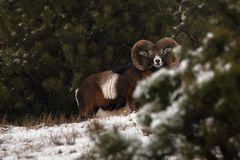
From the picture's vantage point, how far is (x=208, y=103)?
5.09 meters

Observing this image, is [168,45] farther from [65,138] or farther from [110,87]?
[65,138]

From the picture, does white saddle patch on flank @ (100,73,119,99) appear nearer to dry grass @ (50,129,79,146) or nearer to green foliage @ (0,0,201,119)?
green foliage @ (0,0,201,119)

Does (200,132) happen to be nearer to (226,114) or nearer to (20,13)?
(226,114)

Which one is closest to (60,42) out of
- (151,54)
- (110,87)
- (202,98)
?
(110,87)

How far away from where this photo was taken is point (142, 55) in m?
15.2

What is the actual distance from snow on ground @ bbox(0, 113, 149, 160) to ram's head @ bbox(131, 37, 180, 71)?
4007 millimetres

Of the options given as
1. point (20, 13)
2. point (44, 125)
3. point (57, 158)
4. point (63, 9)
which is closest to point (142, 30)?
point (63, 9)

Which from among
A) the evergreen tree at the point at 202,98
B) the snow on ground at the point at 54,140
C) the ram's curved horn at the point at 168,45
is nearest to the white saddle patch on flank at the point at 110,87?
the ram's curved horn at the point at 168,45

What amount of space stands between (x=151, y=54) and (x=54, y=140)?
6049 mm

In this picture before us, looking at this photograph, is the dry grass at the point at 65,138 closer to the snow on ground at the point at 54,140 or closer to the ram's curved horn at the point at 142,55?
the snow on ground at the point at 54,140

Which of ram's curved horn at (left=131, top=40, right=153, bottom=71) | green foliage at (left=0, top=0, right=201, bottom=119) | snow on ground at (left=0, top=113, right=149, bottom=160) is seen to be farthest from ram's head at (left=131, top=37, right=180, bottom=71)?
snow on ground at (left=0, top=113, right=149, bottom=160)

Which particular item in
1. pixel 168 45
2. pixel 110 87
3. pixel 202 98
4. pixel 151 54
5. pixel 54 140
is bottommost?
pixel 202 98

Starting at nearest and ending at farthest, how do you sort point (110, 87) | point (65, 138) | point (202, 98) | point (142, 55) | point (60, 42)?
point (202, 98) → point (65, 138) → point (110, 87) → point (142, 55) → point (60, 42)

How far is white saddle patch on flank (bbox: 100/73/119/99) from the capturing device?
14984mm
